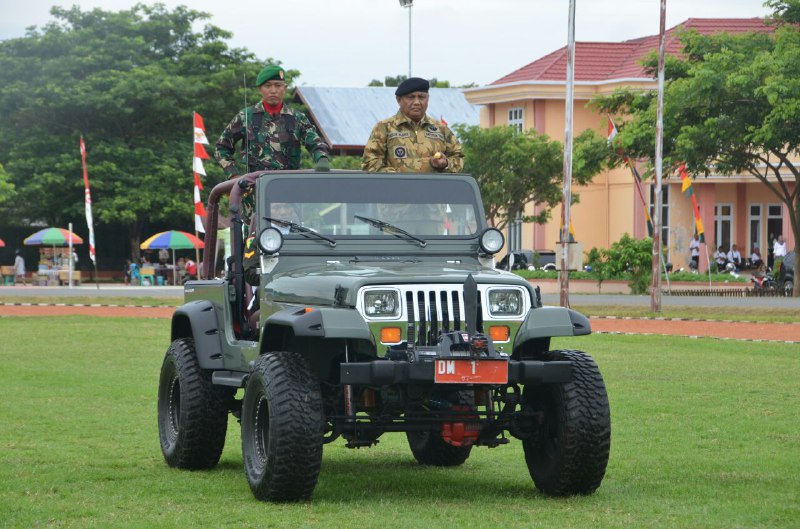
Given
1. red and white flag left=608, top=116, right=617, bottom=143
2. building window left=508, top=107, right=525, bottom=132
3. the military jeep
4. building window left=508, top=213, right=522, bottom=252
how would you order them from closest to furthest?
the military jeep
red and white flag left=608, top=116, right=617, bottom=143
building window left=508, top=107, right=525, bottom=132
building window left=508, top=213, right=522, bottom=252

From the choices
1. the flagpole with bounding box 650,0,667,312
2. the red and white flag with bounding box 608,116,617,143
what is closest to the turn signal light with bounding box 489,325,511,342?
the flagpole with bounding box 650,0,667,312

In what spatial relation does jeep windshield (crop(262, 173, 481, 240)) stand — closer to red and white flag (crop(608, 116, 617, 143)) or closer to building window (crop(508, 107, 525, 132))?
red and white flag (crop(608, 116, 617, 143))

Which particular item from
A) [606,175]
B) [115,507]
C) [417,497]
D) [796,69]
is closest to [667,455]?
[417,497]

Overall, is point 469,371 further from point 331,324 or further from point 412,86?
point 412,86

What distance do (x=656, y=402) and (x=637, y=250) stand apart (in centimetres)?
2694

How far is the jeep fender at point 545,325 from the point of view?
8.97m

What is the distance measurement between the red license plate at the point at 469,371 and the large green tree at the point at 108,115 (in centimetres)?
5397

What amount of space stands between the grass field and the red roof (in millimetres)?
48824

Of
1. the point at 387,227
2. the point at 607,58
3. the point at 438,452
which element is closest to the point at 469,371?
the point at 387,227

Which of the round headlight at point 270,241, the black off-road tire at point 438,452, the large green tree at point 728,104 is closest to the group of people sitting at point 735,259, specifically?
the large green tree at point 728,104

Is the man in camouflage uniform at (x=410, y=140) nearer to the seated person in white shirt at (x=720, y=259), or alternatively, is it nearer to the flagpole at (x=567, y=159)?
the flagpole at (x=567, y=159)

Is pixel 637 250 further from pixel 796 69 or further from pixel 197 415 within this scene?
pixel 197 415

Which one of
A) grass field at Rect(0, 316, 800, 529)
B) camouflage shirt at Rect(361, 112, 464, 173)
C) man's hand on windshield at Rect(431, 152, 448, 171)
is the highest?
camouflage shirt at Rect(361, 112, 464, 173)

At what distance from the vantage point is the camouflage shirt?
11422 millimetres
